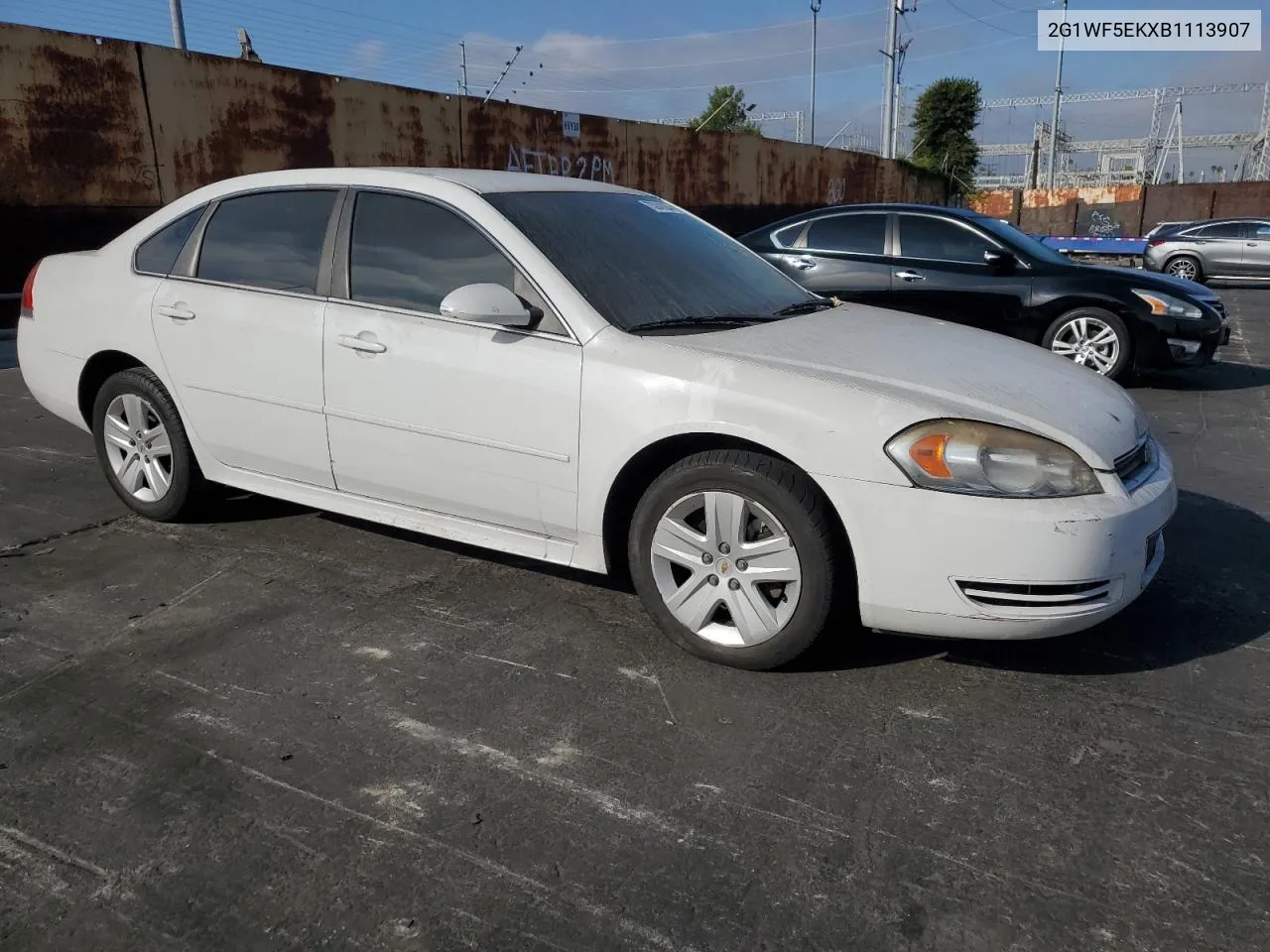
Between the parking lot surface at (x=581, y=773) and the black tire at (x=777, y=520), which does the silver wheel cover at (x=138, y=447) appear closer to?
the parking lot surface at (x=581, y=773)

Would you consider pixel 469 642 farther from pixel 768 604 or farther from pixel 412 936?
pixel 412 936

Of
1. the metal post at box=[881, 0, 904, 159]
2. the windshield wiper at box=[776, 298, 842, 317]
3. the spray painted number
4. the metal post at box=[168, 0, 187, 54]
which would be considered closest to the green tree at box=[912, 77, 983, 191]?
the metal post at box=[881, 0, 904, 159]

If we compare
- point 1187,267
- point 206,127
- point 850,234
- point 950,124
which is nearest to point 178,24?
point 206,127

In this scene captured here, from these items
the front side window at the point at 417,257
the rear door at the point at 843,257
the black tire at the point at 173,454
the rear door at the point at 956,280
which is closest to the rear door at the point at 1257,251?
the rear door at the point at 956,280

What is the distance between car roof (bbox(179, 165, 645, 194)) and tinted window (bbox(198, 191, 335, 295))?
2.6 inches

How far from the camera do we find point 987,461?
2.81m

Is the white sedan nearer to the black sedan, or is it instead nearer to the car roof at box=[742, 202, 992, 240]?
the black sedan

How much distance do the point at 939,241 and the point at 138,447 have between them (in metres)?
6.37

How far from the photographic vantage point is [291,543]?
429 cm

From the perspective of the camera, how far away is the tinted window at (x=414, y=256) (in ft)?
11.6

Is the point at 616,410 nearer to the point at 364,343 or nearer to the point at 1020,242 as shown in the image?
the point at 364,343

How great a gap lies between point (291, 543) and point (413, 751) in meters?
1.91

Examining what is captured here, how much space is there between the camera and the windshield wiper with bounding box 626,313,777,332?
337 centimetres

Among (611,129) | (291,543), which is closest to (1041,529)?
(291,543)
